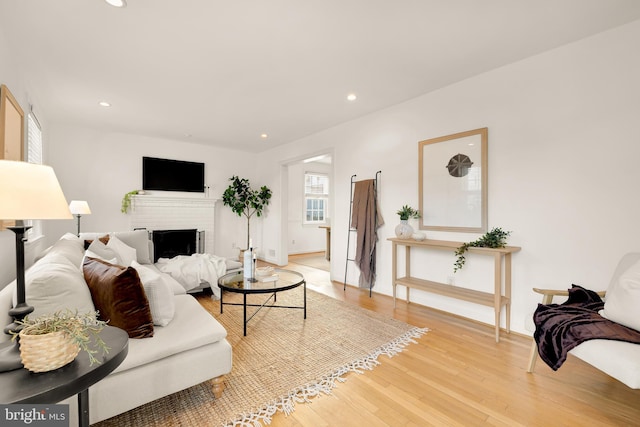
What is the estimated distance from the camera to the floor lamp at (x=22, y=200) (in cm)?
98

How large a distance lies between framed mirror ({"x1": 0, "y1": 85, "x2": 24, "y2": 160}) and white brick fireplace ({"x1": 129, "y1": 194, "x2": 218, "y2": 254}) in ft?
9.03

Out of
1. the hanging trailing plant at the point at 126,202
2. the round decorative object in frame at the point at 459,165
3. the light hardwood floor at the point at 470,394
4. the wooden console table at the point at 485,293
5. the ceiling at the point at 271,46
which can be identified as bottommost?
the light hardwood floor at the point at 470,394

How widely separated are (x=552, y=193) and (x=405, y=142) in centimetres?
167

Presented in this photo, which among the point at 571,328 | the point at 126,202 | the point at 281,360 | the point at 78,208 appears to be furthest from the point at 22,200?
the point at 126,202

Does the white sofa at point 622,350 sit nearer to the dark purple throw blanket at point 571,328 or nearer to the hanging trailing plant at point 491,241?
the dark purple throw blanket at point 571,328

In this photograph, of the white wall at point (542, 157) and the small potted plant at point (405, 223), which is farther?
the small potted plant at point (405, 223)

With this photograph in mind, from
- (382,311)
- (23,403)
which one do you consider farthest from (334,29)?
(382,311)

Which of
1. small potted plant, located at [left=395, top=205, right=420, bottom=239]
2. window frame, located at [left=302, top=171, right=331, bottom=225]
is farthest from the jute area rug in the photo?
window frame, located at [left=302, top=171, right=331, bottom=225]

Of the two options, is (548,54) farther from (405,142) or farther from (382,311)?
(382,311)

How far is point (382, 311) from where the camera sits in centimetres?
337

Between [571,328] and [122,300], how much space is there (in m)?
2.65

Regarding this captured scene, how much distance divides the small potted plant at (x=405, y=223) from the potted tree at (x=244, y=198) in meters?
3.55

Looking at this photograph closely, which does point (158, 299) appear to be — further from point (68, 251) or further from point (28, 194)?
point (68, 251)

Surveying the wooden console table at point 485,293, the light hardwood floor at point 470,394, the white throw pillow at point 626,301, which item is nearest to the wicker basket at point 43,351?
the light hardwood floor at point 470,394
